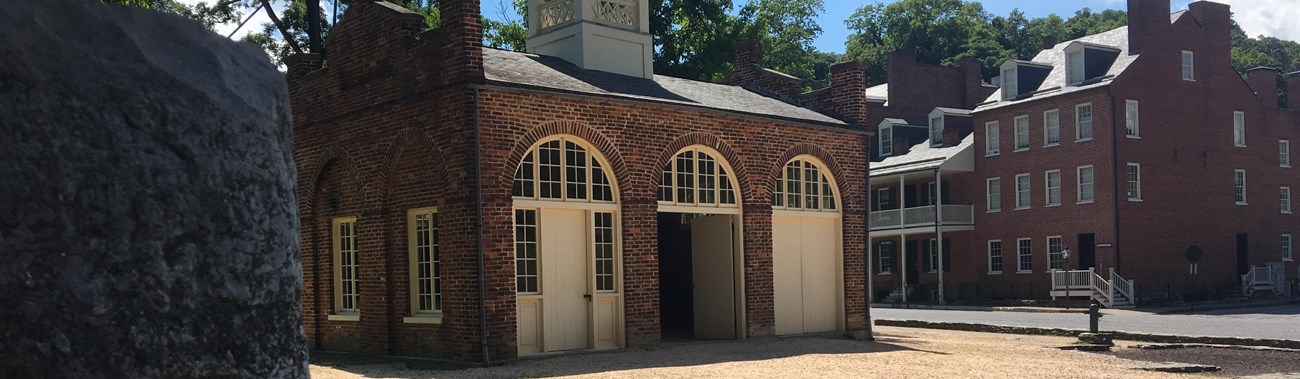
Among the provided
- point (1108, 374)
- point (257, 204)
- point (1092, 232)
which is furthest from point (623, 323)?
point (1092, 232)

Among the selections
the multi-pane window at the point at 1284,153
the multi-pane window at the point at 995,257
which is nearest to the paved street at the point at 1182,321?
the multi-pane window at the point at 995,257

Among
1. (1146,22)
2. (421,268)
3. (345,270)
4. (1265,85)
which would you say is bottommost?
(345,270)

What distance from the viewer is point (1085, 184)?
127 ft

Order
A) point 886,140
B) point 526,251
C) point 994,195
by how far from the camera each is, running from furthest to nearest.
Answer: point 886,140
point 994,195
point 526,251

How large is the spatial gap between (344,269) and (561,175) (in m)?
4.64

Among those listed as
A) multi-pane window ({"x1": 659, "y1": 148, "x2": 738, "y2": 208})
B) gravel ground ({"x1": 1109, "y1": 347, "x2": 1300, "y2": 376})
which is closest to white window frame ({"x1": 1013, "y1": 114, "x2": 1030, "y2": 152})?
gravel ground ({"x1": 1109, "y1": 347, "x2": 1300, "y2": 376})

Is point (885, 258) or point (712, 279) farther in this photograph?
point (885, 258)

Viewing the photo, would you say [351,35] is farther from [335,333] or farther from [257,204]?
[257,204]

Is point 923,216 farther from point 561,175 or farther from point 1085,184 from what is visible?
point 561,175

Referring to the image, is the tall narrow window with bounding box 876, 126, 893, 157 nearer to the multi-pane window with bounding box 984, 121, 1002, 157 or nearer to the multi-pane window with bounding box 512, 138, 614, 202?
the multi-pane window with bounding box 984, 121, 1002, 157

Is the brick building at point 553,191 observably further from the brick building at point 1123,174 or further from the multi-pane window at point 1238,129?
the multi-pane window at point 1238,129

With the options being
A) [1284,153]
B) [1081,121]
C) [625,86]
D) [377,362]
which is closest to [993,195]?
[1081,121]

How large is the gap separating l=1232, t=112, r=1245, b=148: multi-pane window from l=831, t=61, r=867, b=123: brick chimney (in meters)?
24.9

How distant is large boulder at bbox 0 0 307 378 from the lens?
2943mm
